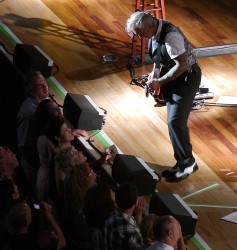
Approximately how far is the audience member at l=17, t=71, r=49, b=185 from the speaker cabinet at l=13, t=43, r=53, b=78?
5.16 feet

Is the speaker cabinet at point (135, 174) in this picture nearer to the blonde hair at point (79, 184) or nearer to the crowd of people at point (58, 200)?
the crowd of people at point (58, 200)

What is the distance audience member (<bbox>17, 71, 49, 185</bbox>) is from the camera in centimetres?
724

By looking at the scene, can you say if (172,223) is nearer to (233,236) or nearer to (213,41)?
(233,236)

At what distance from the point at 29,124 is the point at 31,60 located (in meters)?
1.78

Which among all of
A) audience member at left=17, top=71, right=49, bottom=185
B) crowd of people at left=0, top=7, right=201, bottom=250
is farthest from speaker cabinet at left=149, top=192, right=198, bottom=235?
audience member at left=17, top=71, right=49, bottom=185

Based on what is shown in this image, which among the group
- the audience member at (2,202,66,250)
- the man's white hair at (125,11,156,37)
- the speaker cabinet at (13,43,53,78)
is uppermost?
the man's white hair at (125,11,156,37)

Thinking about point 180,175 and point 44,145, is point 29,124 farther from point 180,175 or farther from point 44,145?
point 180,175

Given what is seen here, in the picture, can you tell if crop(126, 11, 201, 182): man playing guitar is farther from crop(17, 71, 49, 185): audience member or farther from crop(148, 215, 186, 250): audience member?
crop(148, 215, 186, 250): audience member

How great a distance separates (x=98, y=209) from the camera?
5.57m

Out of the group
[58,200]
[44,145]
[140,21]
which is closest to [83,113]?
[140,21]

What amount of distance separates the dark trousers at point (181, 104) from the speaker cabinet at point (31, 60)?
76.4 inches

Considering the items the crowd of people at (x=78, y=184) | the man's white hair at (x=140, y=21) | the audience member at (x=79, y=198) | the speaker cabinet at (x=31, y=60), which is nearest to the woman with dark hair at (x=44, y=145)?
the crowd of people at (x=78, y=184)

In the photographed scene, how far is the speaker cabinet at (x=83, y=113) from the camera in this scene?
320 inches

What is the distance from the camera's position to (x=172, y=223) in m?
5.48
